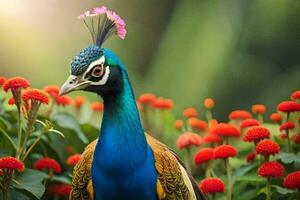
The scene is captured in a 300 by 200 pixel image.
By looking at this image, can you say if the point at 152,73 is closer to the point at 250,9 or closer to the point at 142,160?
the point at 250,9

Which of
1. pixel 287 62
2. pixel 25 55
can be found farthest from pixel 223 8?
pixel 25 55

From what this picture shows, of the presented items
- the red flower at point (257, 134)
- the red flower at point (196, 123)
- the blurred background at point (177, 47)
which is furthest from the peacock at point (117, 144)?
the blurred background at point (177, 47)

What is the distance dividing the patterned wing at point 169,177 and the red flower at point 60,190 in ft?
1.30

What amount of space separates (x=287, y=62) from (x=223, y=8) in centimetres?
41

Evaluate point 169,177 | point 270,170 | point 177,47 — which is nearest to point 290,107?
point 270,170

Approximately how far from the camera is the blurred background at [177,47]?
310 cm

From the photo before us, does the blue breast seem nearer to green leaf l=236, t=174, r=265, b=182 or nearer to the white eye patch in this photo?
the white eye patch

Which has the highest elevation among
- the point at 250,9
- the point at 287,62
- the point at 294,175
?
the point at 250,9

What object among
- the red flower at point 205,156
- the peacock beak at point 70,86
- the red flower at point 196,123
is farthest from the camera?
the red flower at point 196,123

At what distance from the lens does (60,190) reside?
6.96ft

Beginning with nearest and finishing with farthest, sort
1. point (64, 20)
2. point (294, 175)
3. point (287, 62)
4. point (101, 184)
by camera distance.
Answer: point (101, 184), point (294, 175), point (287, 62), point (64, 20)

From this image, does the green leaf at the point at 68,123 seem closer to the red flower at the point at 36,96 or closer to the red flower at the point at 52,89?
the red flower at the point at 52,89

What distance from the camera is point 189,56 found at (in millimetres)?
3408

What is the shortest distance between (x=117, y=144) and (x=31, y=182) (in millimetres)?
380
